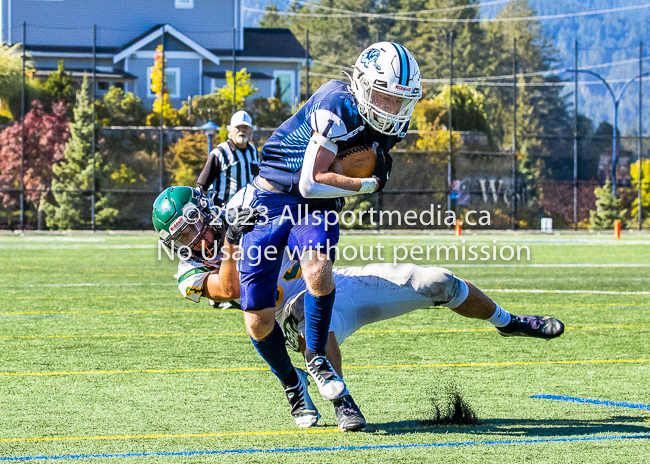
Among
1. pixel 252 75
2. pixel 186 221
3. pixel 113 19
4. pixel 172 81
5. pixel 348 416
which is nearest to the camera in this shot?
pixel 348 416

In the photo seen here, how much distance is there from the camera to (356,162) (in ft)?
15.2

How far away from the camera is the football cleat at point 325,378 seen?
166 inches

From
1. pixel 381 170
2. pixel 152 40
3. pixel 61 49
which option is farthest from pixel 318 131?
pixel 61 49

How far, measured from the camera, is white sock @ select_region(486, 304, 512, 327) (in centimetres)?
469

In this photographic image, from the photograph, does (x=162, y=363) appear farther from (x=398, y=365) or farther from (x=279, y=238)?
(x=279, y=238)

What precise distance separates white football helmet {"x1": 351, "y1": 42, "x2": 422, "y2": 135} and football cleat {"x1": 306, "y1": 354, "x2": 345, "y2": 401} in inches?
47.5

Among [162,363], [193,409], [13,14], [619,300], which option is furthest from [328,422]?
[13,14]

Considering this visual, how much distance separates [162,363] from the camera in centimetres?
621

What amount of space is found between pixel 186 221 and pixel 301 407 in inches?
44.4

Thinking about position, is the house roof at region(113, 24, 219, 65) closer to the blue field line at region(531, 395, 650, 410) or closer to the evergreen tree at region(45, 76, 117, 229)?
the evergreen tree at region(45, 76, 117, 229)

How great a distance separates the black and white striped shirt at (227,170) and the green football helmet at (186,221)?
5.38 metres

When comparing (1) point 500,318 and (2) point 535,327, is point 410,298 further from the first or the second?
(2) point 535,327

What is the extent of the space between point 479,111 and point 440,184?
9.65 meters

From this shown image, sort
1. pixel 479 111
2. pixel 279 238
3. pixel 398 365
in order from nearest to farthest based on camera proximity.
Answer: pixel 279 238 < pixel 398 365 < pixel 479 111
